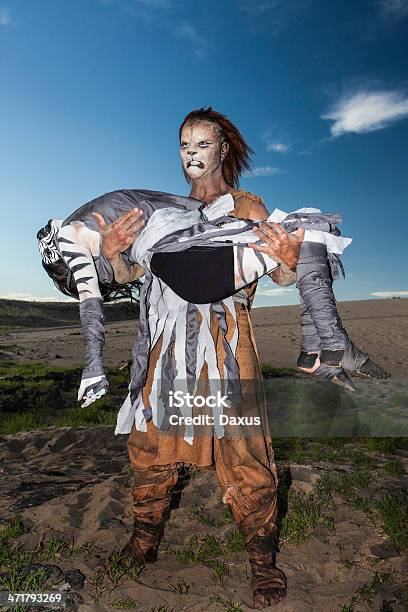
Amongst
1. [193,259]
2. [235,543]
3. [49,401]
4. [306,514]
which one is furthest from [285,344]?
[193,259]

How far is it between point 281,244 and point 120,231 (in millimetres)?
855

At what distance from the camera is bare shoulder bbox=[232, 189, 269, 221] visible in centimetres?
285

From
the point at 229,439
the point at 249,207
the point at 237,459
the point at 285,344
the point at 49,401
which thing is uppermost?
the point at 249,207

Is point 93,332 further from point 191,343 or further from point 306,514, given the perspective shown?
point 306,514

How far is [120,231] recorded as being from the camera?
2775mm

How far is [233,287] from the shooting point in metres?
2.54

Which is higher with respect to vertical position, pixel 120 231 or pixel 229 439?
pixel 120 231

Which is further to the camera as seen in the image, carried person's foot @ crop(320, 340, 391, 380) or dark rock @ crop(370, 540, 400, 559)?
dark rock @ crop(370, 540, 400, 559)

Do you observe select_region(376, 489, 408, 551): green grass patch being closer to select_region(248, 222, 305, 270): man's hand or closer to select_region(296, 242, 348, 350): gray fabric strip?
select_region(296, 242, 348, 350): gray fabric strip

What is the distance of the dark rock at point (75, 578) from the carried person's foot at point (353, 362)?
7.22ft

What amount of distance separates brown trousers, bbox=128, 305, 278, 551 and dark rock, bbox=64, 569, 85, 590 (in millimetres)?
754

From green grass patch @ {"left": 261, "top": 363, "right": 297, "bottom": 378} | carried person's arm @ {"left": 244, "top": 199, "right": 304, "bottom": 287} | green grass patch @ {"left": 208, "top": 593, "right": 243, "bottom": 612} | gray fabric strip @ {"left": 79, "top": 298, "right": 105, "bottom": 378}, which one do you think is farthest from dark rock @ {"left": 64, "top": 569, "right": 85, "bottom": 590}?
green grass patch @ {"left": 261, "top": 363, "right": 297, "bottom": 378}

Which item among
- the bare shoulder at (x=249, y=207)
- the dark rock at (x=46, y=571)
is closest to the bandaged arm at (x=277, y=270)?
the bare shoulder at (x=249, y=207)

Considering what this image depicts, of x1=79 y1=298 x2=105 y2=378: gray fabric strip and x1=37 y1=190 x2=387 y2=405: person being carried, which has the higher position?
x1=37 y1=190 x2=387 y2=405: person being carried
